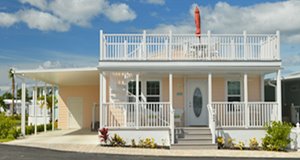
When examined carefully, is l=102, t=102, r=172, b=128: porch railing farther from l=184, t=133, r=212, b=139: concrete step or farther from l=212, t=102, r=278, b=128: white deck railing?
l=212, t=102, r=278, b=128: white deck railing

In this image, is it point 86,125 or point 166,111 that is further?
point 86,125

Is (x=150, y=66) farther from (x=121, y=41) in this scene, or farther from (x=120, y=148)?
(x=120, y=148)

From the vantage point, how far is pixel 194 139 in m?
16.4

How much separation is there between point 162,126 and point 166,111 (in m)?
0.79

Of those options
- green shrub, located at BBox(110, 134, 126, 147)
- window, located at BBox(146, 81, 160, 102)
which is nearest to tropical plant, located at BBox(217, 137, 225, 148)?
green shrub, located at BBox(110, 134, 126, 147)

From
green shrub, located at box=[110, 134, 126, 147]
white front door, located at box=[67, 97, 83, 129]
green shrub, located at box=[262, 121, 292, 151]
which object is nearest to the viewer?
green shrub, located at box=[262, 121, 292, 151]

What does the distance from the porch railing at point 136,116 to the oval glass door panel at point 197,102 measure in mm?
2284

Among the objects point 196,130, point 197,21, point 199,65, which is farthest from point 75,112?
point 199,65

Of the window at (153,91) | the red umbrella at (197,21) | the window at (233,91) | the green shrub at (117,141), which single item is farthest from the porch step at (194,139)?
the red umbrella at (197,21)

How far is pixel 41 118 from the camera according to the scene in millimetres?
26203

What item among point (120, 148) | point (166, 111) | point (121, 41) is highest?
point (121, 41)

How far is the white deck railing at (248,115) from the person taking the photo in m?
17.1

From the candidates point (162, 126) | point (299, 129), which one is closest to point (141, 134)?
point (162, 126)

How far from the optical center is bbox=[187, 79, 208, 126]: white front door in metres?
19.1
